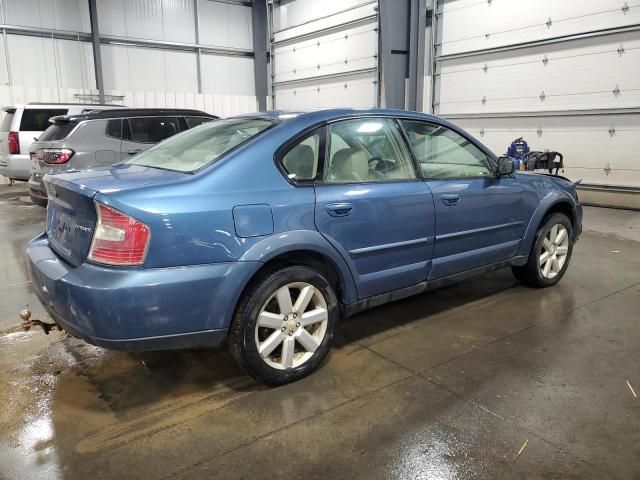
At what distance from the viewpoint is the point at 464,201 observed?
347 centimetres

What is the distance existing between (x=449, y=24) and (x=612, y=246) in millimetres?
7156

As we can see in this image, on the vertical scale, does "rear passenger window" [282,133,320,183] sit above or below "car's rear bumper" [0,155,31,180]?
above

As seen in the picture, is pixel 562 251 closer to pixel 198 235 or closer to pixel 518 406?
pixel 518 406

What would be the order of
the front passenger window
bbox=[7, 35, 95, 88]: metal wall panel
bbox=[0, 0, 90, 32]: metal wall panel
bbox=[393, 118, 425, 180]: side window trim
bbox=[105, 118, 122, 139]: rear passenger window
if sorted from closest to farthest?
bbox=[393, 118, 425, 180]: side window trim, the front passenger window, bbox=[105, 118, 122, 139]: rear passenger window, bbox=[0, 0, 90, 32]: metal wall panel, bbox=[7, 35, 95, 88]: metal wall panel

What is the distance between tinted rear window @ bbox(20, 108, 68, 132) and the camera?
32.3 feet

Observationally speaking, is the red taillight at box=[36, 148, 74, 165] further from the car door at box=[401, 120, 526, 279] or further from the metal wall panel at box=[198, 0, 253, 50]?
the metal wall panel at box=[198, 0, 253, 50]

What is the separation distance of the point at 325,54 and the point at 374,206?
41.4 ft

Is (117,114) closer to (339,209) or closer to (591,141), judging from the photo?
(339,209)

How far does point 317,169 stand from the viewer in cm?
→ 284

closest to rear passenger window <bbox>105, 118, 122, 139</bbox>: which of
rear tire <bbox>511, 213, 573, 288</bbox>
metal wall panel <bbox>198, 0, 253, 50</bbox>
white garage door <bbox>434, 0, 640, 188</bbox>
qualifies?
rear tire <bbox>511, 213, 573, 288</bbox>

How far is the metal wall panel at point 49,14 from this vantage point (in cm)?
1295

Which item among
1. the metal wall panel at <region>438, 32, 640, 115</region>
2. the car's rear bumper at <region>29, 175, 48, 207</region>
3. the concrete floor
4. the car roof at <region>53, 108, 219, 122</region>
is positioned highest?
the metal wall panel at <region>438, 32, 640, 115</region>

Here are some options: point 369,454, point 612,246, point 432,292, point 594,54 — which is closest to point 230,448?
point 369,454

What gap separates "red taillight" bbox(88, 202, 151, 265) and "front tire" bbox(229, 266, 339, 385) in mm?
577
